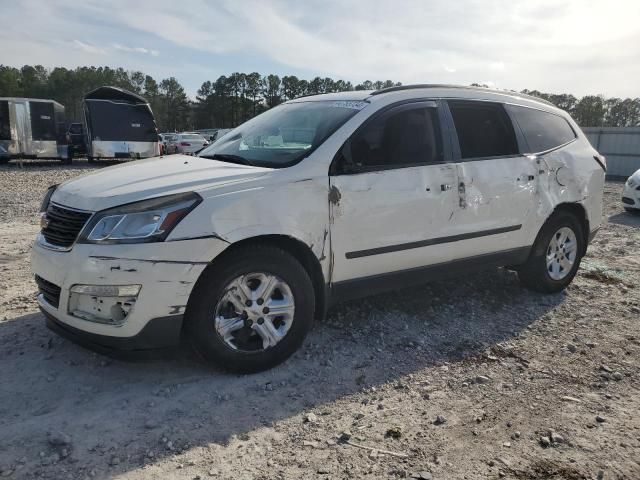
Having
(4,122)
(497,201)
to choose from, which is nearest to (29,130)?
(4,122)

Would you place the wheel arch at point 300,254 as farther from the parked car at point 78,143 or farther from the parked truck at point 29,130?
the parked car at point 78,143

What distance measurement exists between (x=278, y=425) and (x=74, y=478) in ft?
3.33

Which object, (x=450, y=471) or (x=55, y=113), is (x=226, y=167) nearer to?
(x=450, y=471)

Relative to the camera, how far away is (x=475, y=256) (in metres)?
4.34

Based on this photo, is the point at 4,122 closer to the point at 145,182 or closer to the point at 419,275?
the point at 145,182

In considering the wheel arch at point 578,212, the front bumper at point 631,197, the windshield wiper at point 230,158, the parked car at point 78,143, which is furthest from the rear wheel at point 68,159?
the wheel arch at point 578,212

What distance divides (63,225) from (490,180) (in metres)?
3.20

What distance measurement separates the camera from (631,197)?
1021 centimetres

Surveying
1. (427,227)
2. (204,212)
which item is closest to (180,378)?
(204,212)

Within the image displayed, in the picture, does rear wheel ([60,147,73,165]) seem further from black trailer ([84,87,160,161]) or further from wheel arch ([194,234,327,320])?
wheel arch ([194,234,327,320])

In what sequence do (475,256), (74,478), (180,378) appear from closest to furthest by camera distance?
(74,478) → (180,378) → (475,256)

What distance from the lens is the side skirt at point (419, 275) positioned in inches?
143

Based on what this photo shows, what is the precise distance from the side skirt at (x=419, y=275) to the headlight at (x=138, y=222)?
122cm

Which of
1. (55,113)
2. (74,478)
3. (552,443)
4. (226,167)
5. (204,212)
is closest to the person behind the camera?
(74,478)
